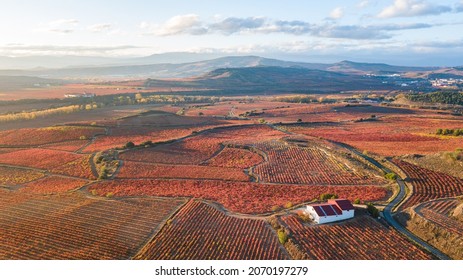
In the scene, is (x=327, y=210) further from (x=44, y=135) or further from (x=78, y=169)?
(x=44, y=135)

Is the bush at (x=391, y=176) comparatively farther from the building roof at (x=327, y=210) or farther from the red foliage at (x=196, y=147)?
the red foliage at (x=196, y=147)

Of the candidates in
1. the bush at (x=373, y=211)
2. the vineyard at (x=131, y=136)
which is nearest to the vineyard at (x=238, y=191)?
the bush at (x=373, y=211)

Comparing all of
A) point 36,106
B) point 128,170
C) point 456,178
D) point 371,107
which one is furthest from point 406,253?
point 36,106

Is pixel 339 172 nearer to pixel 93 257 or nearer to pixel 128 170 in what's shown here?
pixel 128 170

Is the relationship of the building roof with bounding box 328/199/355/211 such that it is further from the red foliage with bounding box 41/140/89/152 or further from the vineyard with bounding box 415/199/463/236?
the red foliage with bounding box 41/140/89/152

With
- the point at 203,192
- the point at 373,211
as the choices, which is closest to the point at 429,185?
the point at 373,211

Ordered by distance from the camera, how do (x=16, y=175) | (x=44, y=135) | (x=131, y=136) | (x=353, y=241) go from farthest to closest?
(x=131, y=136)
(x=44, y=135)
(x=16, y=175)
(x=353, y=241)

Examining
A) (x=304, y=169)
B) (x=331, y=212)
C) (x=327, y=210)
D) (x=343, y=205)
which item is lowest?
(x=304, y=169)
